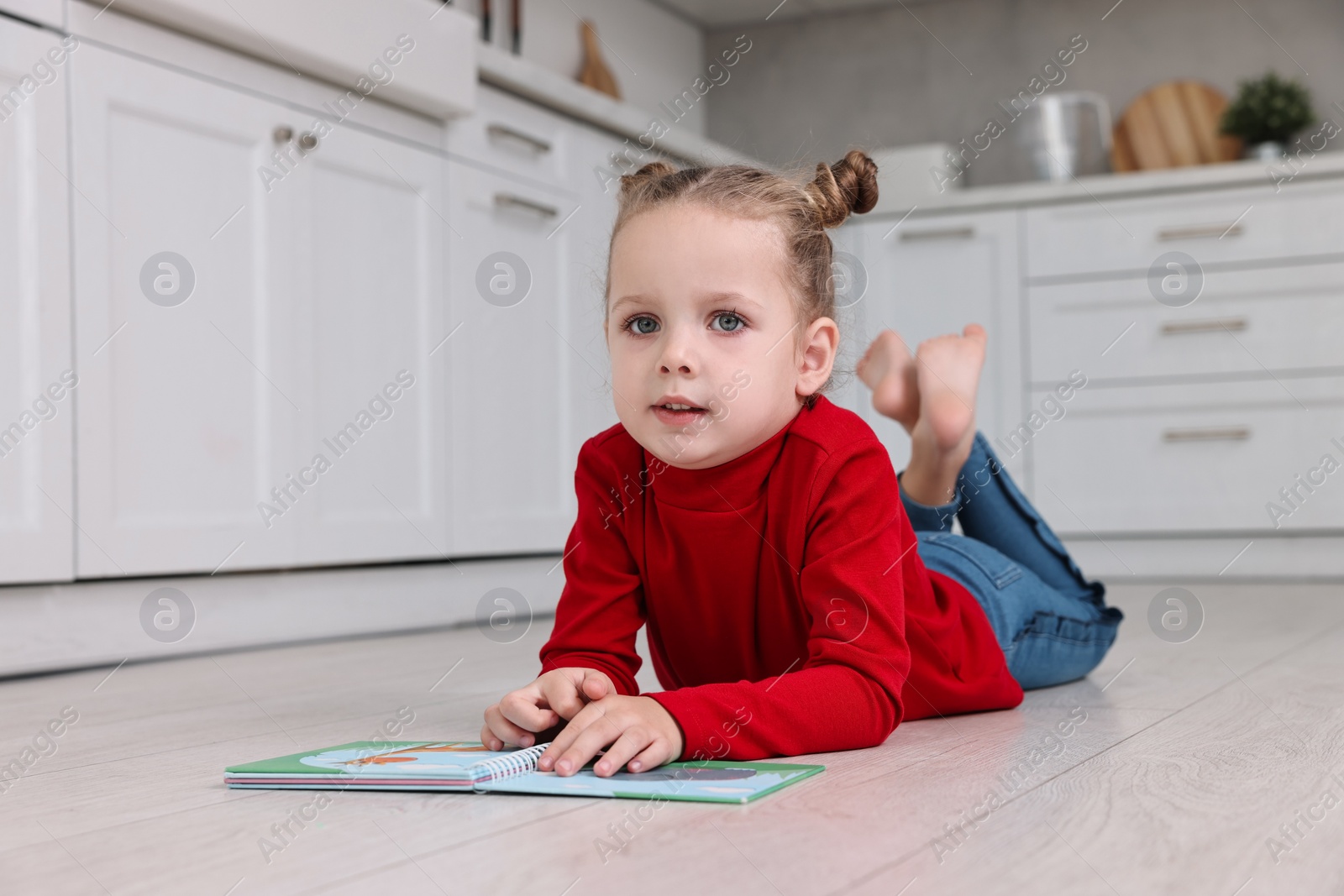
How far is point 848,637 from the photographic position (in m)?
0.93

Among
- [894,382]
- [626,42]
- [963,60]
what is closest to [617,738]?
[894,382]

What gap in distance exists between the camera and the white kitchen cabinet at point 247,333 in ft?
5.46

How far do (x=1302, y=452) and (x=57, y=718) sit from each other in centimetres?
268

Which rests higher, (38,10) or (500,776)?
(38,10)

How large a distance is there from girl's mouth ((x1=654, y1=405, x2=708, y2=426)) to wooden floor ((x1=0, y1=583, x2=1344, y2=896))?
0.26 m

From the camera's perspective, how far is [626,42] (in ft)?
12.1

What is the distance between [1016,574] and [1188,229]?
2.10 metres

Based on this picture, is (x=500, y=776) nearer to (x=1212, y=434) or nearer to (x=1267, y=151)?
(x=1212, y=434)

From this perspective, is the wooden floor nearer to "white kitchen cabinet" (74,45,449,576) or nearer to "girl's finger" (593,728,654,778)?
"girl's finger" (593,728,654,778)

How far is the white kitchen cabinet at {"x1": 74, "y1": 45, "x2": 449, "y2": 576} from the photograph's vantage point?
1665 mm

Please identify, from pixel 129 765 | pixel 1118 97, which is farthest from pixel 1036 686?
pixel 1118 97

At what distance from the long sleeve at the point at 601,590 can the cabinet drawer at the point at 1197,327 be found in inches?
93.3

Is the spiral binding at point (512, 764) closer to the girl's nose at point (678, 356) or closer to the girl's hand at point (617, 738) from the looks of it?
the girl's hand at point (617, 738)

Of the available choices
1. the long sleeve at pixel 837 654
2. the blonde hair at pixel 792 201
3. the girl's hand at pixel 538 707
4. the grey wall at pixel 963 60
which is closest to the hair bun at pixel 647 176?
the blonde hair at pixel 792 201
